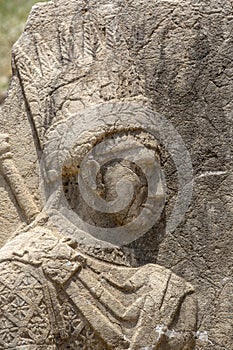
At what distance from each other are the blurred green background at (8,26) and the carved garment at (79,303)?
388 cm

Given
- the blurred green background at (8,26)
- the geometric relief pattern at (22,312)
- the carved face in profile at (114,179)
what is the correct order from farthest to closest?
the blurred green background at (8,26), the carved face in profile at (114,179), the geometric relief pattern at (22,312)

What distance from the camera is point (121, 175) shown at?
11.8 feet

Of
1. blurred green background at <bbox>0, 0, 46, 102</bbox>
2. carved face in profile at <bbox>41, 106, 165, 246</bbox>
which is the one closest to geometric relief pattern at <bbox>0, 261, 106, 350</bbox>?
carved face in profile at <bbox>41, 106, 165, 246</bbox>

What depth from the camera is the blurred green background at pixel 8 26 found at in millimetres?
7438

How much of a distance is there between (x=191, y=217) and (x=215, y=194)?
0.40 feet

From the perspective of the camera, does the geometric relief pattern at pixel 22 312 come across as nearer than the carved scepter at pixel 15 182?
Yes

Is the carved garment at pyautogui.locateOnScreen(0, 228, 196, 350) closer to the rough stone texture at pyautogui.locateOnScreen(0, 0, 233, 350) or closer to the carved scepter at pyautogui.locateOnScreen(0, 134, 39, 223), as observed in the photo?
the rough stone texture at pyautogui.locateOnScreen(0, 0, 233, 350)

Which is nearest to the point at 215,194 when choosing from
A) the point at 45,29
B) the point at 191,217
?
the point at 191,217

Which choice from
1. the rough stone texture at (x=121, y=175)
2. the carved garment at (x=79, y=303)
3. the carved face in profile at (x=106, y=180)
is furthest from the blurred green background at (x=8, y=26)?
the carved garment at (x=79, y=303)

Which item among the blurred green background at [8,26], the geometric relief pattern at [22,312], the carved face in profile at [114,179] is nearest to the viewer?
the geometric relief pattern at [22,312]

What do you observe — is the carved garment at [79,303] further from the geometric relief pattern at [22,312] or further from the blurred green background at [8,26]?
the blurred green background at [8,26]

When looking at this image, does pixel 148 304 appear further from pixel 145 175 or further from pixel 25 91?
pixel 25 91

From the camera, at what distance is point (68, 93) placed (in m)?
3.70

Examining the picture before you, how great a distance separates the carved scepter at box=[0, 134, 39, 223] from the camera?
3715 millimetres
